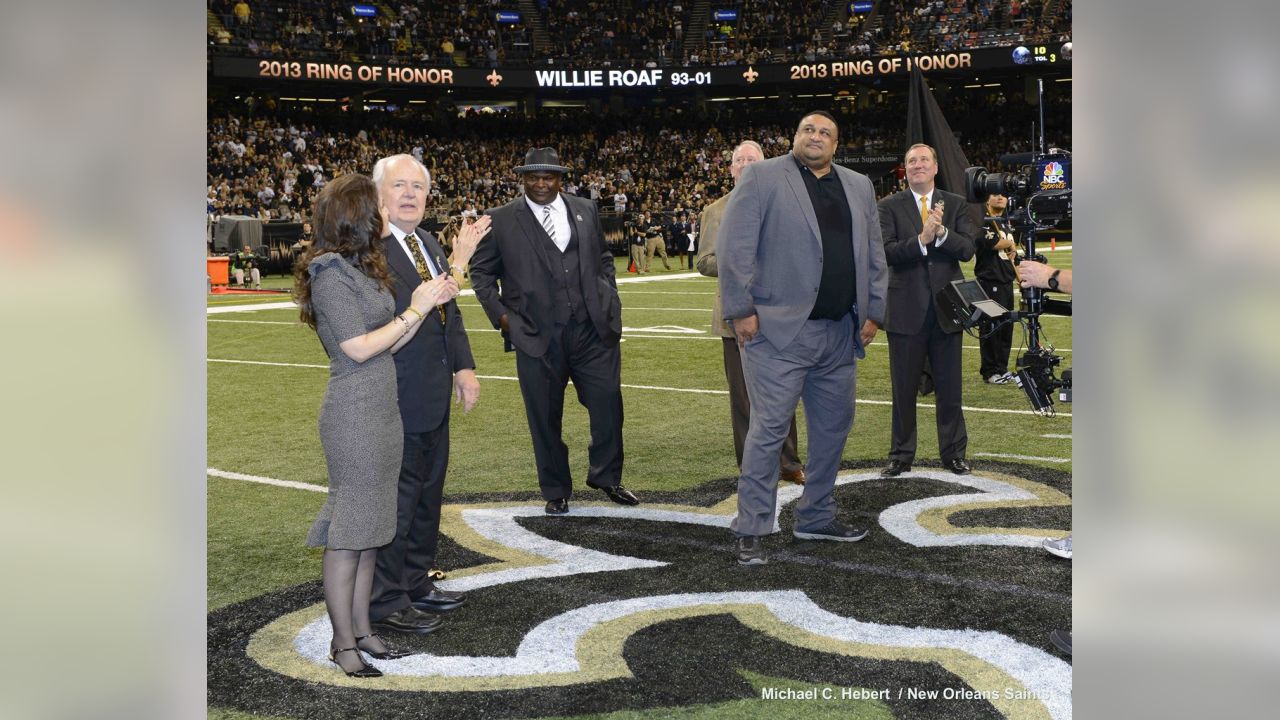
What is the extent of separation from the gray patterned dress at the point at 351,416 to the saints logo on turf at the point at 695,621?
0.47 m

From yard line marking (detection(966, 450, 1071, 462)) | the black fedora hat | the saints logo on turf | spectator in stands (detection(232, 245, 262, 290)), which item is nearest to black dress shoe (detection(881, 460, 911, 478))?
yard line marking (detection(966, 450, 1071, 462))

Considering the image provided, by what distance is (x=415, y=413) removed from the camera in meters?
4.17

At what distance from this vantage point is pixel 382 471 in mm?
3691

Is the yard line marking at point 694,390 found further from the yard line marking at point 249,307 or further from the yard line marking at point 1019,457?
the yard line marking at point 249,307

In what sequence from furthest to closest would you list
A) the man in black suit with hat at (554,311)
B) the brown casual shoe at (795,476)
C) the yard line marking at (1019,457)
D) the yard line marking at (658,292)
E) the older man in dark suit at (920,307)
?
1. the yard line marking at (658,292)
2. the yard line marking at (1019,457)
3. the older man in dark suit at (920,307)
4. the brown casual shoe at (795,476)
5. the man in black suit with hat at (554,311)

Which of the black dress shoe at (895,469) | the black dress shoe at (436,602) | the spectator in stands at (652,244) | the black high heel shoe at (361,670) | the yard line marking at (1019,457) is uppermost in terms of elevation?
the spectator in stands at (652,244)

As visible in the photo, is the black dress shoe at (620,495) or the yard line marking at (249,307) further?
the yard line marking at (249,307)

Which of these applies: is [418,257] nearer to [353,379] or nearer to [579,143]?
[353,379]

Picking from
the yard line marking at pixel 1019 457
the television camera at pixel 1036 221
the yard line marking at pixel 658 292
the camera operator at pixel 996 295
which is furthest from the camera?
the yard line marking at pixel 658 292

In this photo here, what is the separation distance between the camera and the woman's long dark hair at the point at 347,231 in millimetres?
3682

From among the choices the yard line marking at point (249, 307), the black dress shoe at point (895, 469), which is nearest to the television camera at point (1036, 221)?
the black dress shoe at point (895, 469)

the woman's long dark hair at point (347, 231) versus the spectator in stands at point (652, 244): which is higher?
the spectator in stands at point (652, 244)
